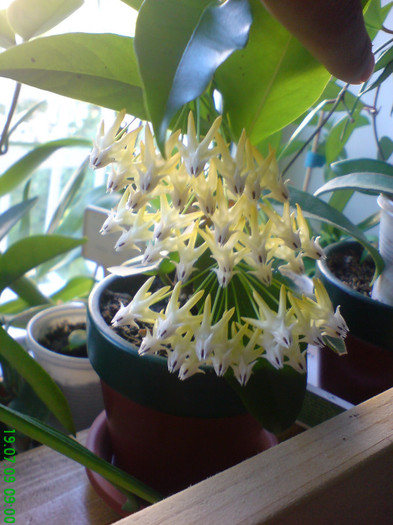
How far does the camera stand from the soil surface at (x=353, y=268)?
1.73 ft

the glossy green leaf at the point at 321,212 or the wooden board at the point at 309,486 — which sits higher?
the glossy green leaf at the point at 321,212

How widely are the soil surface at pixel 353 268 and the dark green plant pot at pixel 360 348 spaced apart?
5 cm

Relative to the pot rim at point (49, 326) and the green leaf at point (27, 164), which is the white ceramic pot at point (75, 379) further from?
the green leaf at point (27, 164)

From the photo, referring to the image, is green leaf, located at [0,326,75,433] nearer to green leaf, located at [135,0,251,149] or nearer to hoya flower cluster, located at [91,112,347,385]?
hoya flower cluster, located at [91,112,347,385]

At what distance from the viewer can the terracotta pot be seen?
0.33 meters

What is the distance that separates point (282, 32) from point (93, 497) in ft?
1.31

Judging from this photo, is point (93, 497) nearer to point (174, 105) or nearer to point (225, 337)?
point (225, 337)

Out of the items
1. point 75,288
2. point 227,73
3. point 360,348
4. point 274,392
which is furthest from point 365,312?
point 75,288

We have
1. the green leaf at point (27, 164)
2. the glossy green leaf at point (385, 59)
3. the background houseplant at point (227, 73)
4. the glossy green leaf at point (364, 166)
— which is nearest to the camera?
the background houseplant at point (227, 73)

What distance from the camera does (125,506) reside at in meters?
0.35

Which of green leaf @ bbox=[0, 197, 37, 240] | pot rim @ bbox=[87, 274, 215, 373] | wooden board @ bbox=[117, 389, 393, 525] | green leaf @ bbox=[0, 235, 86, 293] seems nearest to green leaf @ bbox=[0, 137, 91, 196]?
green leaf @ bbox=[0, 197, 37, 240]

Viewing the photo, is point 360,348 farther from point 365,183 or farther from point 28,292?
point 28,292

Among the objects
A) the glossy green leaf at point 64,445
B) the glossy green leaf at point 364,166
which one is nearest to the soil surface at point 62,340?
the glossy green leaf at point 64,445
